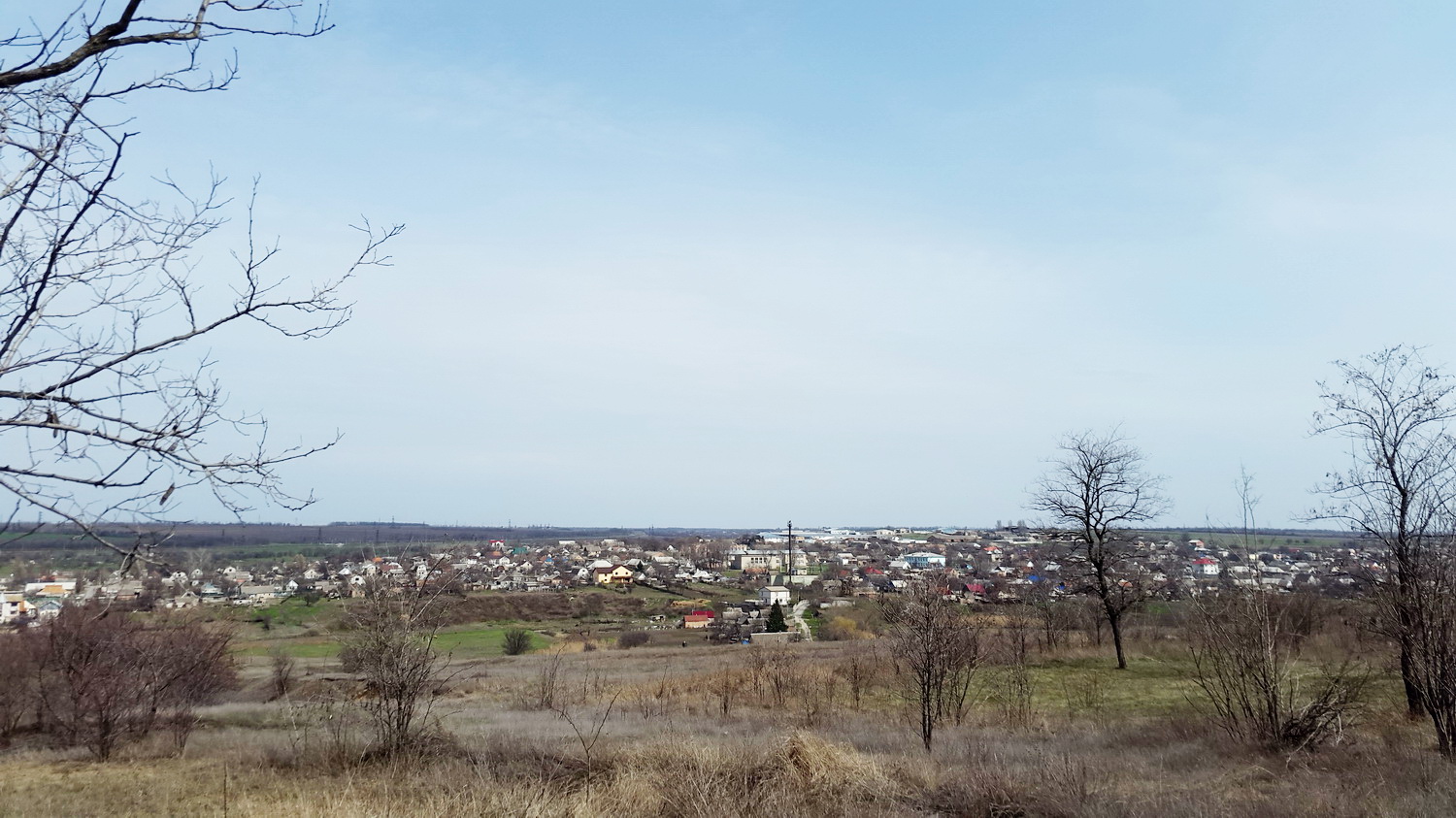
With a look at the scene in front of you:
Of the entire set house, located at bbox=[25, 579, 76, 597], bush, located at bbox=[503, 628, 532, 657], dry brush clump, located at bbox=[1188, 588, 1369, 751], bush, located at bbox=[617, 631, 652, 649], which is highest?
house, located at bbox=[25, 579, 76, 597]

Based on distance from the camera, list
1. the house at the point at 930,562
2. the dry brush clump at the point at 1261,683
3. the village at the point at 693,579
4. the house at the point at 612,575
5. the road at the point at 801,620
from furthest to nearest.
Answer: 1. the house at the point at 612,575
2. the road at the point at 801,620
3. the house at the point at 930,562
4. the dry brush clump at the point at 1261,683
5. the village at the point at 693,579

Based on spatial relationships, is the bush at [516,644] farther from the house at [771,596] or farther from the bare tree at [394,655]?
the house at [771,596]

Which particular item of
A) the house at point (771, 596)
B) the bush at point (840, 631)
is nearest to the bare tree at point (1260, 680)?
the bush at point (840, 631)

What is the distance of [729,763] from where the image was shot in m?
10.9

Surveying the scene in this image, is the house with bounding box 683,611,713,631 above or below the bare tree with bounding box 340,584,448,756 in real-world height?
below

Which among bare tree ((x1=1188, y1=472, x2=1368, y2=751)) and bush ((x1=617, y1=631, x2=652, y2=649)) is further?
bush ((x1=617, y1=631, x2=652, y2=649))

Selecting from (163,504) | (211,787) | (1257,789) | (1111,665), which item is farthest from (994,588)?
(163,504)

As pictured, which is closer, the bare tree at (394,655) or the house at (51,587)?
the house at (51,587)

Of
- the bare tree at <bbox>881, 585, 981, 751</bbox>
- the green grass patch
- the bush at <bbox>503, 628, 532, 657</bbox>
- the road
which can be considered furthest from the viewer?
the road

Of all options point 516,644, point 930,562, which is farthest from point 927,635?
point 516,644

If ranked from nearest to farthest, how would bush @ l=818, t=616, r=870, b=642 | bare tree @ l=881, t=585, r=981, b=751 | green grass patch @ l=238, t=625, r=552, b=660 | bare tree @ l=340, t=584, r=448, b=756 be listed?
1. bare tree @ l=340, t=584, r=448, b=756
2. bare tree @ l=881, t=585, r=981, b=751
3. green grass patch @ l=238, t=625, r=552, b=660
4. bush @ l=818, t=616, r=870, b=642

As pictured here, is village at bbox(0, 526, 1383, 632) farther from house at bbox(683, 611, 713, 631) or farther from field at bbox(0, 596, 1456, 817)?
Result: field at bbox(0, 596, 1456, 817)

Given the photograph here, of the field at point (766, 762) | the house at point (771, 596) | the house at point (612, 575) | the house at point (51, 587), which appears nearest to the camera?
the house at point (51, 587)

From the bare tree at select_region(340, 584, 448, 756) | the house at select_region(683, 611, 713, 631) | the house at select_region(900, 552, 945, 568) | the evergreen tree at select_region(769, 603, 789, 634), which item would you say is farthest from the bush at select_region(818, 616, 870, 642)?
the bare tree at select_region(340, 584, 448, 756)
